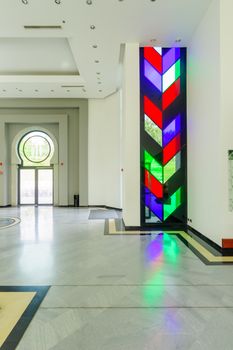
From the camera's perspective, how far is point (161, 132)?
7.47 meters

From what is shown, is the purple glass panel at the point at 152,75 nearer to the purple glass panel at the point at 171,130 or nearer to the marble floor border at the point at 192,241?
the purple glass panel at the point at 171,130

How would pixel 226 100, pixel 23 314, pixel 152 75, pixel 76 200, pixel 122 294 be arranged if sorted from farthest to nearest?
pixel 76 200
pixel 152 75
pixel 226 100
pixel 122 294
pixel 23 314

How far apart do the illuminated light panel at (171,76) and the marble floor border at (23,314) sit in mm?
6007

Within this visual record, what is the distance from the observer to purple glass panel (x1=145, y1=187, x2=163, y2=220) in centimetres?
741

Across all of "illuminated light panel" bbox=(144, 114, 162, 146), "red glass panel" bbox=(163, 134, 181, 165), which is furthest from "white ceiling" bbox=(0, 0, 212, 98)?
"red glass panel" bbox=(163, 134, 181, 165)

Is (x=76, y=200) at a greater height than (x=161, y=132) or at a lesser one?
lesser

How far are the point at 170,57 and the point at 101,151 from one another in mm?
6675

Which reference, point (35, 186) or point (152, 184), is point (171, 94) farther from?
point (35, 186)

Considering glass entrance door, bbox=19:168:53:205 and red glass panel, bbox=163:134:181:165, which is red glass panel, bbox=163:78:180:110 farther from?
glass entrance door, bbox=19:168:53:205

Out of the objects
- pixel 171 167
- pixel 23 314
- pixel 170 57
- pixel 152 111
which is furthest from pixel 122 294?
pixel 170 57

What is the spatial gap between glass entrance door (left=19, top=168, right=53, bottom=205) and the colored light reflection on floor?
9.10m

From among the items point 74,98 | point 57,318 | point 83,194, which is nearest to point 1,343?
point 57,318

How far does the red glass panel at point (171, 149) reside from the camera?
7.48 meters

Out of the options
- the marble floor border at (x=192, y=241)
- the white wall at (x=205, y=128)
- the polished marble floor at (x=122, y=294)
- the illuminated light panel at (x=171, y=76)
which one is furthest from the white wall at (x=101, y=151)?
the polished marble floor at (x=122, y=294)
